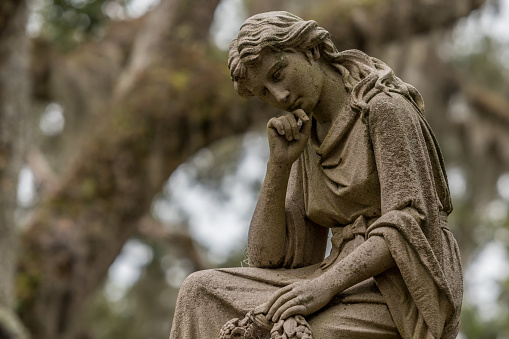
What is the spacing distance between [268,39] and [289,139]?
0.46 meters

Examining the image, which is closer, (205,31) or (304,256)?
(304,256)

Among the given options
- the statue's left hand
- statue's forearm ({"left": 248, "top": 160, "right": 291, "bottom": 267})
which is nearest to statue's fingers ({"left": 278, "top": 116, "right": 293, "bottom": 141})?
statue's forearm ({"left": 248, "top": 160, "right": 291, "bottom": 267})

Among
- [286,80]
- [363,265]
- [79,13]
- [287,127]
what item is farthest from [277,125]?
[79,13]

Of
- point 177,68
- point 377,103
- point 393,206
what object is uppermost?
point 377,103

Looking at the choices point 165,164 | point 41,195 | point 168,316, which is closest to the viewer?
point 165,164

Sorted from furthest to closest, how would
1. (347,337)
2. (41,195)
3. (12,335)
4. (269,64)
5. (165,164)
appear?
(41,195)
(165,164)
(12,335)
(269,64)
(347,337)

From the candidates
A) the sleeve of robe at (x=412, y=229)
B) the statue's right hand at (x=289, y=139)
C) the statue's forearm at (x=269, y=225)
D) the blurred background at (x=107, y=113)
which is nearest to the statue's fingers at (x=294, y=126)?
the statue's right hand at (x=289, y=139)

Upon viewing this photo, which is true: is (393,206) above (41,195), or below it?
above

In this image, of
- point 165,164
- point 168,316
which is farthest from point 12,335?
point 168,316

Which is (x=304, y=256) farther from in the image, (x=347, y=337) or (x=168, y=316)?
(x=168, y=316)

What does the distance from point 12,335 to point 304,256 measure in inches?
239

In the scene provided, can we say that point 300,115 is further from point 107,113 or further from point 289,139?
point 107,113

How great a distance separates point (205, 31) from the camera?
44.6 feet

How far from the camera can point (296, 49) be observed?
4941 mm
